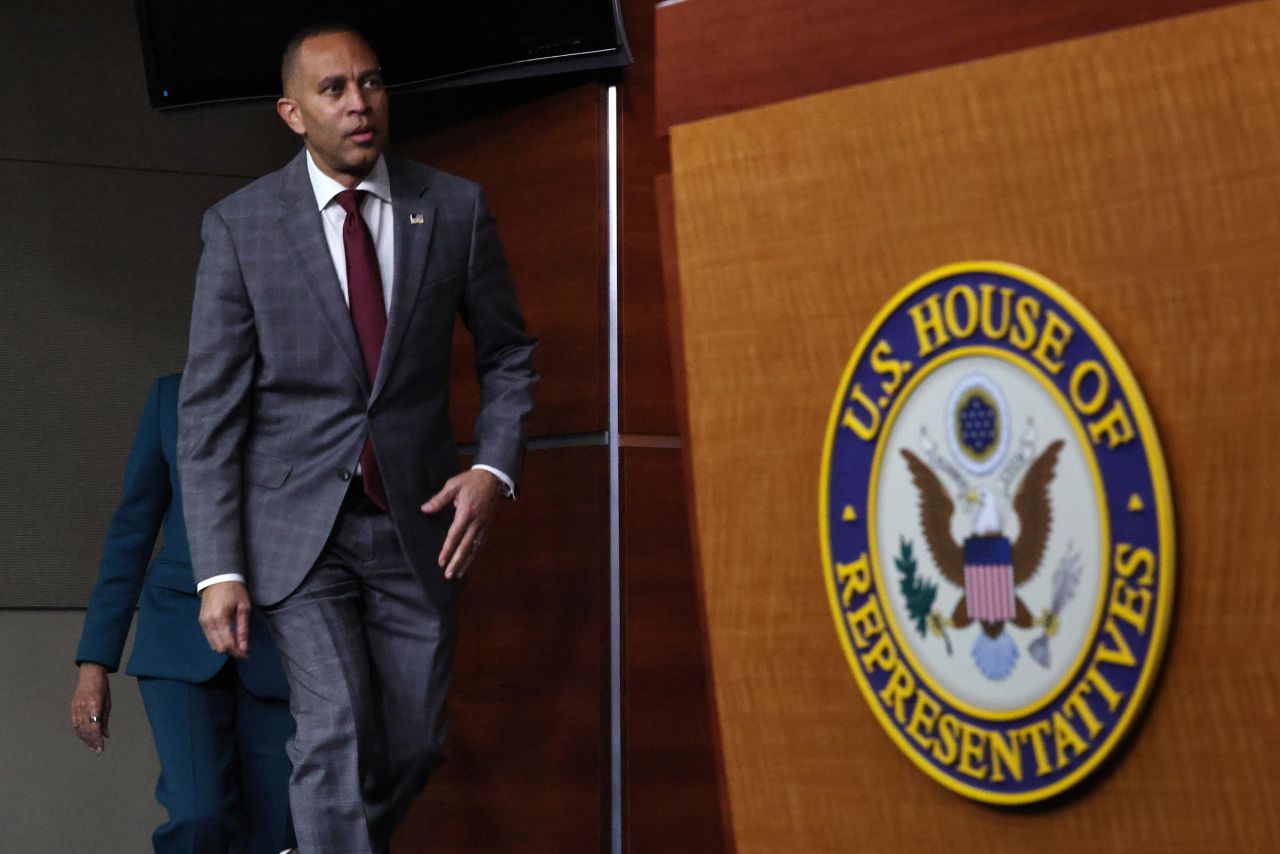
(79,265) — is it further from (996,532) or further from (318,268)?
(996,532)

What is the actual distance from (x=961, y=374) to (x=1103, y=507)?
152mm

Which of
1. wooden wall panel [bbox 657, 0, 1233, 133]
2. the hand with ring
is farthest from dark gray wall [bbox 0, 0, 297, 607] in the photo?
wooden wall panel [bbox 657, 0, 1233, 133]

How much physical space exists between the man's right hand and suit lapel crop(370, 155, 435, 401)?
1.18ft

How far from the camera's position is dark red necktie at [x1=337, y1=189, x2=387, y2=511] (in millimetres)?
2781

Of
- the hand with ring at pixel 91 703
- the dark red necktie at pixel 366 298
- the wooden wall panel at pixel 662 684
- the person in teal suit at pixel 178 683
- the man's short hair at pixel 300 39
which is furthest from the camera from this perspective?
the wooden wall panel at pixel 662 684

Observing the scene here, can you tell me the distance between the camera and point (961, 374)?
129cm

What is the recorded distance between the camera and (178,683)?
323 cm

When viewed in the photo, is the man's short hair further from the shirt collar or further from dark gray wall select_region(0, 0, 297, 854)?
dark gray wall select_region(0, 0, 297, 854)

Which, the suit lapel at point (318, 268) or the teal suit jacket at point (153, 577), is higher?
the suit lapel at point (318, 268)

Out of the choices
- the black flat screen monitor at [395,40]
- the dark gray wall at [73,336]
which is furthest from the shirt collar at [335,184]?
the dark gray wall at [73,336]

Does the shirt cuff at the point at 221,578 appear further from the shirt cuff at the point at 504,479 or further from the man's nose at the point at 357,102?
the man's nose at the point at 357,102

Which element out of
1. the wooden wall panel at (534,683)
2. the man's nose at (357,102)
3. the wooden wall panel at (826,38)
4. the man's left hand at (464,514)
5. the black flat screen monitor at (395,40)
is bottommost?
the wooden wall panel at (534,683)

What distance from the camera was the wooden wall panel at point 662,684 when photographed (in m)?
3.50

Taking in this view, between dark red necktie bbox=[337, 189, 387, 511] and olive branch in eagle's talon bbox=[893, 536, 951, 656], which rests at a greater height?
dark red necktie bbox=[337, 189, 387, 511]
